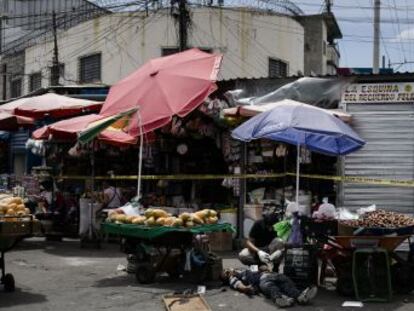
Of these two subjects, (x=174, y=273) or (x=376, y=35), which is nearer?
(x=174, y=273)

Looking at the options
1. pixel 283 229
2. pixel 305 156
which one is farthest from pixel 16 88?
pixel 283 229

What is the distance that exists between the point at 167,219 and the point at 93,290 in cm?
146

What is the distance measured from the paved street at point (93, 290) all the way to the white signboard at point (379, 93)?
4164 millimetres

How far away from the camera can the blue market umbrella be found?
9.60 metres

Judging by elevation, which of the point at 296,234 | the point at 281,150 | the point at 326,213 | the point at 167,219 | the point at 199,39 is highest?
the point at 199,39

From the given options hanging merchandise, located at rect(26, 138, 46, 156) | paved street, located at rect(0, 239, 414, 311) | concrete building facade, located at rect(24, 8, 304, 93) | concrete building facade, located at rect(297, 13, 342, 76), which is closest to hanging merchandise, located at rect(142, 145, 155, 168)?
paved street, located at rect(0, 239, 414, 311)

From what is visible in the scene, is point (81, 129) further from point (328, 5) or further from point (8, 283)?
point (328, 5)

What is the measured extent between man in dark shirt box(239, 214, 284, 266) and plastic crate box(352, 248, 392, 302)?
114 cm

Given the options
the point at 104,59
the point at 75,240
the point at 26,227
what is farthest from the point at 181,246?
the point at 104,59

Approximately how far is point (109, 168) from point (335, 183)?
582 centimetres

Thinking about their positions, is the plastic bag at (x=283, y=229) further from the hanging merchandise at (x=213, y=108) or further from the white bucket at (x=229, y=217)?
the hanging merchandise at (x=213, y=108)

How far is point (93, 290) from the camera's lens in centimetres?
936

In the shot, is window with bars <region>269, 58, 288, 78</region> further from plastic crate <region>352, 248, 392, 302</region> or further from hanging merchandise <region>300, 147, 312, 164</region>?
plastic crate <region>352, 248, 392, 302</region>

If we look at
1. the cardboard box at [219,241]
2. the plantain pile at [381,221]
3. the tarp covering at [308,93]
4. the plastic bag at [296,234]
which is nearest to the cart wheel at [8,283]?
the plastic bag at [296,234]
